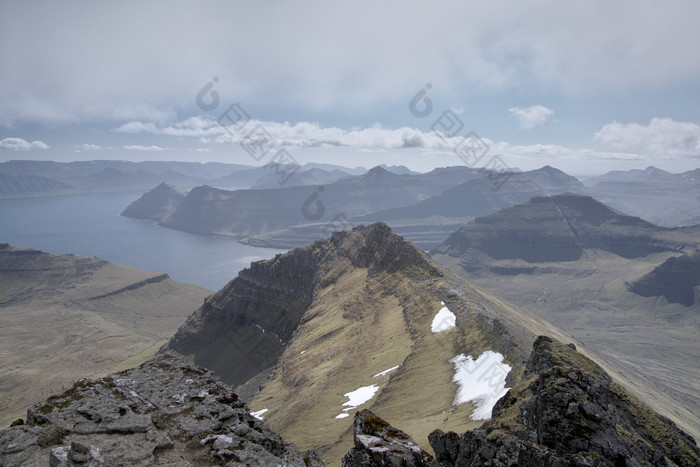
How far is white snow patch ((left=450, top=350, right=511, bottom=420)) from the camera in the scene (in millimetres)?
34156

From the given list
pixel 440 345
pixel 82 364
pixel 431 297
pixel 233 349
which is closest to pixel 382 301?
pixel 431 297

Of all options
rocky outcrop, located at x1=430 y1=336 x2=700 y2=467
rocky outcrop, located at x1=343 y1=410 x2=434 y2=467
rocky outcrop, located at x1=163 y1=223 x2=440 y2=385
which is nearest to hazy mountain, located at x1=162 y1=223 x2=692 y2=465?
rocky outcrop, located at x1=163 y1=223 x2=440 y2=385

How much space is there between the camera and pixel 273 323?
122 meters

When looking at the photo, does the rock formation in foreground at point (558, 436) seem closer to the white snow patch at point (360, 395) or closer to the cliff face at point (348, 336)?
the cliff face at point (348, 336)

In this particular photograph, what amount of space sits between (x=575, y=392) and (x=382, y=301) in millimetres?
62922

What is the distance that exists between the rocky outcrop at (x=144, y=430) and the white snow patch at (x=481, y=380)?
61.0ft

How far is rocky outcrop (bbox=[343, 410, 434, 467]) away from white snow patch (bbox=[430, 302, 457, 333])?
39551 millimetres

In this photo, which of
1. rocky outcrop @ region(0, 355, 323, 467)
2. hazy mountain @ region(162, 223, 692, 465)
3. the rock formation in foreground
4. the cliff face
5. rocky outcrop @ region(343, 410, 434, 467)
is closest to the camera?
rocky outcrop @ region(343, 410, 434, 467)

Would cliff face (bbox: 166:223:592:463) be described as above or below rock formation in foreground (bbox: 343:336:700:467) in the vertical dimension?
below

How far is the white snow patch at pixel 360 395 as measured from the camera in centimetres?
4747

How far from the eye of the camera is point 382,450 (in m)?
17.4

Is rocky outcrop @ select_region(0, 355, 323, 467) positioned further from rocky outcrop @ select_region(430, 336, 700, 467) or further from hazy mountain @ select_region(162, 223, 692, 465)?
hazy mountain @ select_region(162, 223, 692, 465)

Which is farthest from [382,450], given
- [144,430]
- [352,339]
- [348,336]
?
[348,336]

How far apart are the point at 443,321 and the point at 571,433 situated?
4147cm
